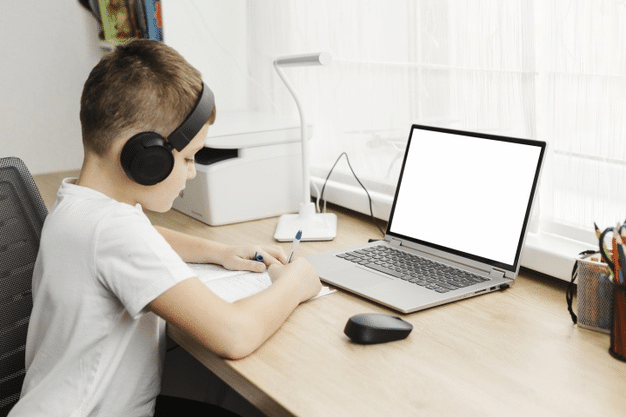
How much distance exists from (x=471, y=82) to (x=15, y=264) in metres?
0.96

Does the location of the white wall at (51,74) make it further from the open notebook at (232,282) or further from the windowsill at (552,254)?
the windowsill at (552,254)

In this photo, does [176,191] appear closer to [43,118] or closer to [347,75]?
[347,75]

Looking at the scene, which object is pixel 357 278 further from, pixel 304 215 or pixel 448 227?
pixel 304 215

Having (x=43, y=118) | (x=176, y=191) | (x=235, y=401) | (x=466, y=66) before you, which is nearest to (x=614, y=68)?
(x=466, y=66)

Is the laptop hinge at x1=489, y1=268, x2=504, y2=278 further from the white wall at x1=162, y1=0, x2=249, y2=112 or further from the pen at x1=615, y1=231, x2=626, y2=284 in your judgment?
the white wall at x1=162, y1=0, x2=249, y2=112

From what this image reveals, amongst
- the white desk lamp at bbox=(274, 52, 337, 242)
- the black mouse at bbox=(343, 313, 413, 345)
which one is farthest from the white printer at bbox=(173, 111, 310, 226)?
the black mouse at bbox=(343, 313, 413, 345)

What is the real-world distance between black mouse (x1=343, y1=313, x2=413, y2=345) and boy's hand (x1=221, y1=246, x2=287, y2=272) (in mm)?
326

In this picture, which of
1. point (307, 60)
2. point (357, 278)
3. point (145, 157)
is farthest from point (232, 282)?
Result: point (307, 60)

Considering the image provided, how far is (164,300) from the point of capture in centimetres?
94

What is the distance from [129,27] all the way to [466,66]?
1.29 metres

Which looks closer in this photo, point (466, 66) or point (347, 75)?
point (466, 66)

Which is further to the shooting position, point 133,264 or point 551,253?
point 551,253

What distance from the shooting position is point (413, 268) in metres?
1.26

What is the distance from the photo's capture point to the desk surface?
0.82 metres
